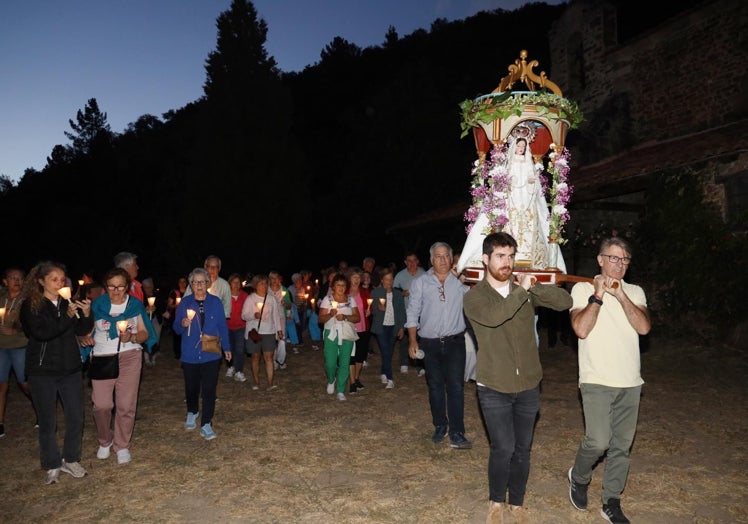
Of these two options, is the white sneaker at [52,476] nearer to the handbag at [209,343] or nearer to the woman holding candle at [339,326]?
the handbag at [209,343]

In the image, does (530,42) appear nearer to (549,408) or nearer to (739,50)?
(739,50)

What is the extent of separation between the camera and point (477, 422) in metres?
7.33

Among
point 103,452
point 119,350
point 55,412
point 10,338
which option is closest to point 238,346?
point 10,338

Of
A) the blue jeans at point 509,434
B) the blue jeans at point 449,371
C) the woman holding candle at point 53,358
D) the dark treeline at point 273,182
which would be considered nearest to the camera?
the blue jeans at point 509,434

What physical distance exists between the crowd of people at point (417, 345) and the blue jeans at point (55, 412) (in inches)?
0.5

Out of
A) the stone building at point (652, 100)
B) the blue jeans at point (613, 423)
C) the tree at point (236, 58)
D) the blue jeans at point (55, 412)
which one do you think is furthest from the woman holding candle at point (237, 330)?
the tree at point (236, 58)

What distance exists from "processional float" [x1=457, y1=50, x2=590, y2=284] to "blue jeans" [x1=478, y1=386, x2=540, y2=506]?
2.20m

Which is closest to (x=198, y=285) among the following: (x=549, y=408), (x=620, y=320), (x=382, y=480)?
(x=382, y=480)

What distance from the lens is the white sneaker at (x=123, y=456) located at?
592cm

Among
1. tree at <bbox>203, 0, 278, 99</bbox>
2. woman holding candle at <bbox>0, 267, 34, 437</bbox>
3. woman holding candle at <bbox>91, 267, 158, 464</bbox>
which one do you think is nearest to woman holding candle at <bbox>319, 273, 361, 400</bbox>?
woman holding candle at <bbox>91, 267, 158, 464</bbox>

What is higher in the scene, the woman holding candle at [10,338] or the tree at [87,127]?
the tree at [87,127]

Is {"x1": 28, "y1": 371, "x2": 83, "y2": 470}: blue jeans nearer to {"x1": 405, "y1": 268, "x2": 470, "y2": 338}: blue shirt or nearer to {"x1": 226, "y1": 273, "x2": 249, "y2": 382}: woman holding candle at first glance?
{"x1": 405, "y1": 268, "x2": 470, "y2": 338}: blue shirt

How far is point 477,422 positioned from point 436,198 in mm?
23260

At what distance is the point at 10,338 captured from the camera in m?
6.68
